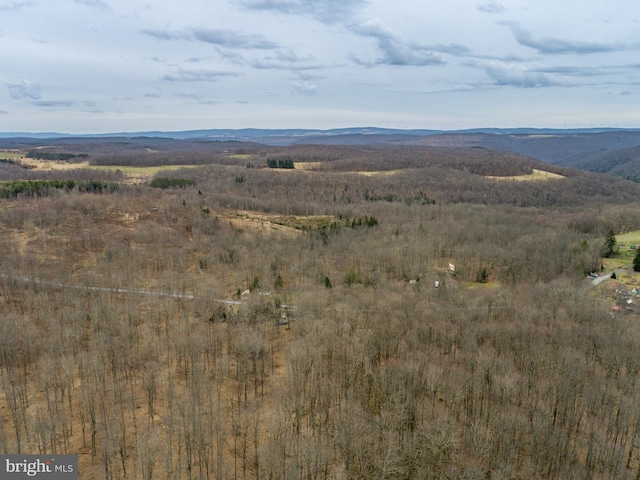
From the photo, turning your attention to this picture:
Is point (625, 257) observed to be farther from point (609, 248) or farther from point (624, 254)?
point (609, 248)

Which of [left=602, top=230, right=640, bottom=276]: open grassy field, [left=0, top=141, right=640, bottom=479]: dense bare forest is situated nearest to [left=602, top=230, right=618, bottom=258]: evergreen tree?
[left=602, top=230, right=640, bottom=276]: open grassy field

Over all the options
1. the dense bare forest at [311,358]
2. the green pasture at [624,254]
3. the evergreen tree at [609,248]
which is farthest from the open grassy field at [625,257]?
the dense bare forest at [311,358]

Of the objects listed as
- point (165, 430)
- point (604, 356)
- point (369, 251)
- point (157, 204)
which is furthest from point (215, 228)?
point (604, 356)

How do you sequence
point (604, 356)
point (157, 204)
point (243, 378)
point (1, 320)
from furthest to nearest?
point (157, 204), point (1, 320), point (243, 378), point (604, 356)

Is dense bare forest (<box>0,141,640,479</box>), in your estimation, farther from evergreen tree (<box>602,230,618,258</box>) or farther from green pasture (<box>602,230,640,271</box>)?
evergreen tree (<box>602,230,618,258</box>)

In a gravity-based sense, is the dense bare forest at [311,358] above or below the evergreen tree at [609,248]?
below

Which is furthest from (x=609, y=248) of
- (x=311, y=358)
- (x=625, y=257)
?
(x=311, y=358)

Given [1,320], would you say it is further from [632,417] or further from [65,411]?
[632,417]

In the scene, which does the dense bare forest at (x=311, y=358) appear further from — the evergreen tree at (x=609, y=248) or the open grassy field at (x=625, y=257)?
the evergreen tree at (x=609, y=248)
